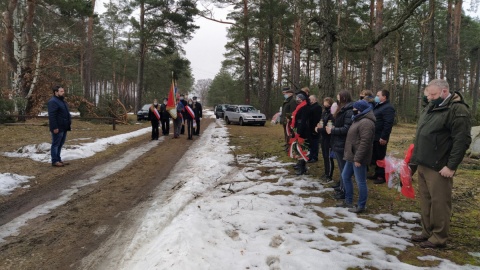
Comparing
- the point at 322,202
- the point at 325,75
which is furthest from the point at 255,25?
the point at 322,202

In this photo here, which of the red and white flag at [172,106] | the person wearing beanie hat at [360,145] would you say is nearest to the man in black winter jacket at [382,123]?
→ the person wearing beanie hat at [360,145]

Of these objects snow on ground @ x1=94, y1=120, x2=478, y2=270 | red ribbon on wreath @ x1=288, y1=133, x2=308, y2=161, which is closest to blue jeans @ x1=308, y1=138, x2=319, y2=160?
red ribbon on wreath @ x1=288, y1=133, x2=308, y2=161

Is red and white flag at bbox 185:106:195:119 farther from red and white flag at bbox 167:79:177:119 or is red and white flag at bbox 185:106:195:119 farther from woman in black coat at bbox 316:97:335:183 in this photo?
woman in black coat at bbox 316:97:335:183

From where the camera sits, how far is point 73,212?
4.77 metres

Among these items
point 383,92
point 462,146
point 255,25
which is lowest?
point 462,146

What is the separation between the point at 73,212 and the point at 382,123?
5.84 m

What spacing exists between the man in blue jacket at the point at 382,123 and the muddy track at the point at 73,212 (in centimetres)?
470

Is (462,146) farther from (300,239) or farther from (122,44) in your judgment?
(122,44)

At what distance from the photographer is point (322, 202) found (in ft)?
17.4

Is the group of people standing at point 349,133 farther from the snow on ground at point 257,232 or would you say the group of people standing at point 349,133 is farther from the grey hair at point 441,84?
the grey hair at point 441,84

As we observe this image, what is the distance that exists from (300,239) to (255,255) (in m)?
0.72

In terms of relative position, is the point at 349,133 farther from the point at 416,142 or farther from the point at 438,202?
the point at 438,202

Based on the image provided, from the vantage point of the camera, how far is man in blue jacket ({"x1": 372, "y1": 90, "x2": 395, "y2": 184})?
619cm

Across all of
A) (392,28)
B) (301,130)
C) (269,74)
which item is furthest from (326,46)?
(269,74)
